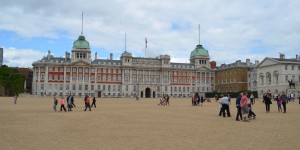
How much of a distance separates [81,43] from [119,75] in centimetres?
1748

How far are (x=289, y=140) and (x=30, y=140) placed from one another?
408 inches

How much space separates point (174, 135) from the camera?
13.7 meters

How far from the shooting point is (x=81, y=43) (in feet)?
351

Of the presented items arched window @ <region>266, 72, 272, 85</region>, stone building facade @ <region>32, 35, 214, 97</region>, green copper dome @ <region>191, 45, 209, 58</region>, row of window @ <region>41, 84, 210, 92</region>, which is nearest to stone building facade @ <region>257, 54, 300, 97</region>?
arched window @ <region>266, 72, 272, 85</region>

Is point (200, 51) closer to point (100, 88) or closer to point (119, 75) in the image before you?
point (119, 75)

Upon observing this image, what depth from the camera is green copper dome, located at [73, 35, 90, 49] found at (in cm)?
10600

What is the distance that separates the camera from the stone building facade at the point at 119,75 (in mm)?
103812

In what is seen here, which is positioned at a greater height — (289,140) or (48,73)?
(48,73)

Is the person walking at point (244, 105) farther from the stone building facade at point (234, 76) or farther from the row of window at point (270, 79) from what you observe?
the stone building facade at point (234, 76)

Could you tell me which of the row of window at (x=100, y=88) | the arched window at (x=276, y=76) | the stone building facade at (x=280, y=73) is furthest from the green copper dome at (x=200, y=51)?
the arched window at (x=276, y=76)

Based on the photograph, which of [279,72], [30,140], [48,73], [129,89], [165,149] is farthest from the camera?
[129,89]

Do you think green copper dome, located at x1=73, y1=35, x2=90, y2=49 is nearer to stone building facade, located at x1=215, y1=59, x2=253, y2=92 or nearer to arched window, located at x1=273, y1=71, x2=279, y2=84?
stone building facade, located at x1=215, y1=59, x2=253, y2=92

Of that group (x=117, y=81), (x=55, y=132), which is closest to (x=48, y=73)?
(x=117, y=81)

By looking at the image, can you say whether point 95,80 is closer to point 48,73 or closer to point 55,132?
point 48,73
